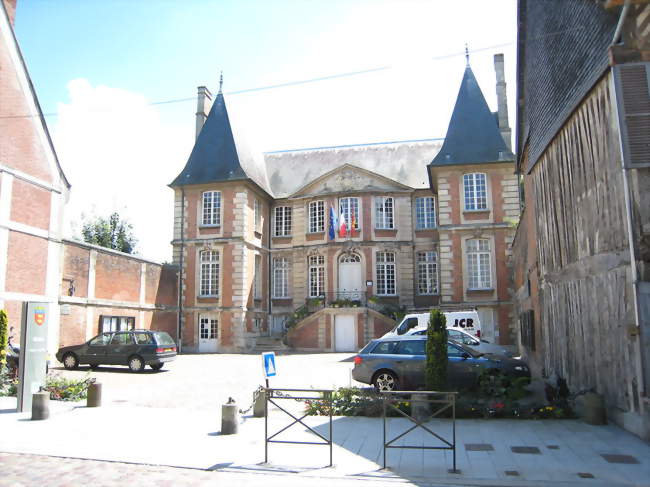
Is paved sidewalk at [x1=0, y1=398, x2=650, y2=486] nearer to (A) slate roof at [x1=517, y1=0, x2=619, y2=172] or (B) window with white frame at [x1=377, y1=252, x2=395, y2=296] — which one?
(A) slate roof at [x1=517, y1=0, x2=619, y2=172]

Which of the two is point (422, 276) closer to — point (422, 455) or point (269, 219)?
point (269, 219)

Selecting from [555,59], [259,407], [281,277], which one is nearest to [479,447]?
[259,407]

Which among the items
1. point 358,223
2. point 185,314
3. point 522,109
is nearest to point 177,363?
point 185,314

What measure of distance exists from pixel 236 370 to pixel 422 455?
11.3 metres

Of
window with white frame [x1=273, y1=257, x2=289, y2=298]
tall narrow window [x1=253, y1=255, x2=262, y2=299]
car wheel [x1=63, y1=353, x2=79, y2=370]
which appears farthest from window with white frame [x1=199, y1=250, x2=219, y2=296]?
car wheel [x1=63, y1=353, x2=79, y2=370]

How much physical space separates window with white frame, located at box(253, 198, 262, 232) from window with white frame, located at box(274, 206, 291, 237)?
62.0 inches

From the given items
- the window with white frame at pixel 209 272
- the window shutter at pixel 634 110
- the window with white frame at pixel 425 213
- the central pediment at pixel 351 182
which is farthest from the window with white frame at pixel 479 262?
the window shutter at pixel 634 110

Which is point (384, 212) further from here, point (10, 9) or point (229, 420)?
point (229, 420)

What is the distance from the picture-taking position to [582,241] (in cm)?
935

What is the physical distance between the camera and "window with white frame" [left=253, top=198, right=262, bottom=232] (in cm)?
2861

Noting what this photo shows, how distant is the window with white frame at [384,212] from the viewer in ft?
92.0

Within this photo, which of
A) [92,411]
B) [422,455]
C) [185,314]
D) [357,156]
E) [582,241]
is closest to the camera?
[422,455]

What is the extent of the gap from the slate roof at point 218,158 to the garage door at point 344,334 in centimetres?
826

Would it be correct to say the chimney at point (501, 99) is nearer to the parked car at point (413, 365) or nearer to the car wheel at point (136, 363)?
the parked car at point (413, 365)
